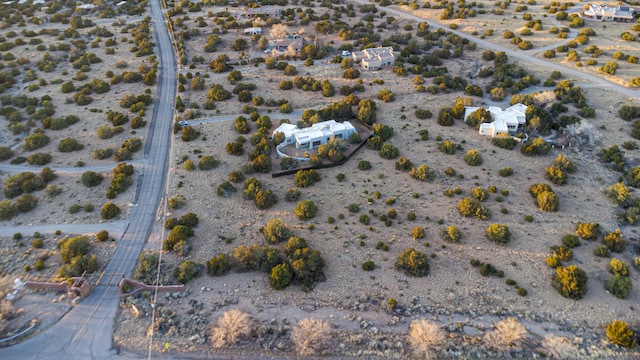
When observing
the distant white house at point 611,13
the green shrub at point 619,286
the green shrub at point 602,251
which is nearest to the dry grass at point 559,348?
the green shrub at point 619,286

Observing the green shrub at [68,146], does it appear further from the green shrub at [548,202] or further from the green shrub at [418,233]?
the green shrub at [548,202]

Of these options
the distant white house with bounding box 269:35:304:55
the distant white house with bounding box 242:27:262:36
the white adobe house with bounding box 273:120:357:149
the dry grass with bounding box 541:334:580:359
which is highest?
the distant white house with bounding box 242:27:262:36

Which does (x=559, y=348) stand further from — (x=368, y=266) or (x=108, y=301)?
(x=108, y=301)

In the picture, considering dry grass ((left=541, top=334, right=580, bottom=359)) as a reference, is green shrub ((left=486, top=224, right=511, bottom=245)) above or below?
above

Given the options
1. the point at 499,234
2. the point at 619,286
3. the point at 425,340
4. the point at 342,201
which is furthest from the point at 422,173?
the point at 425,340

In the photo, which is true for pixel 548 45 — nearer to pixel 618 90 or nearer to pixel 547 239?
pixel 618 90

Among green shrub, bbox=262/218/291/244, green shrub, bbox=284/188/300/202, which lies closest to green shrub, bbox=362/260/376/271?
green shrub, bbox=262/218/291/244

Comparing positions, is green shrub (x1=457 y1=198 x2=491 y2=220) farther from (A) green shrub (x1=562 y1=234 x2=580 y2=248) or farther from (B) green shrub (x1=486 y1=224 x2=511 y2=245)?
(A) green shrub (x1=562 y1=234 x2=580 y2=248)
